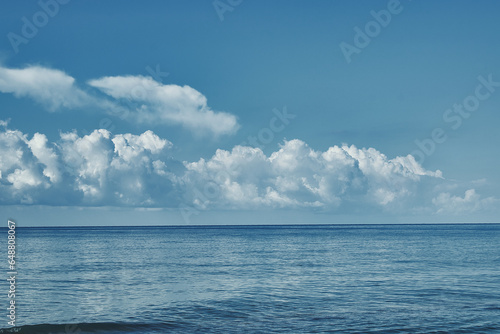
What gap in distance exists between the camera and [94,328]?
111ft

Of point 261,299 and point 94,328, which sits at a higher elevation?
point 261,299

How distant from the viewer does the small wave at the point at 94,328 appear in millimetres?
32969

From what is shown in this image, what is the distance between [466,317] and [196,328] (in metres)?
19.8

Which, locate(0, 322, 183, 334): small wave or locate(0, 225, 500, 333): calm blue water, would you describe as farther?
locate(0, 225, 500, 333): calm blue water

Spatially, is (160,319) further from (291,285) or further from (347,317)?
(291,285)

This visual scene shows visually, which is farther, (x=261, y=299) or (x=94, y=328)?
(x=261, y=299)

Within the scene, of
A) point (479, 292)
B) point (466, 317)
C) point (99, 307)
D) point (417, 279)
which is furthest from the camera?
point (417, 279)

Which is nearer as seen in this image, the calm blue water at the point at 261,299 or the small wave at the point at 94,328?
the small wave at the point at 94,328

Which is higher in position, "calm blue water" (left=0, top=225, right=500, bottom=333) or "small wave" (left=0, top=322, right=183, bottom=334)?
"calm blue water" (left=0, top=225, right=500, bottom=333)

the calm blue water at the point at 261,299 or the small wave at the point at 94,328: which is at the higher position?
the calm blue water at the point at 261,299

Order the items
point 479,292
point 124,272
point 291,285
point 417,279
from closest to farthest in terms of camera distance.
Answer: point 479,292 < point 291,285 < point 417,279 < point 124,272

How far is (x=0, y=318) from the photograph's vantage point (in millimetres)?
35781

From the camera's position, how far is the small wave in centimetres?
3297

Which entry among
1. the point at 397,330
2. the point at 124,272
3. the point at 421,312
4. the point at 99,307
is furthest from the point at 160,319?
the point at 124,272
